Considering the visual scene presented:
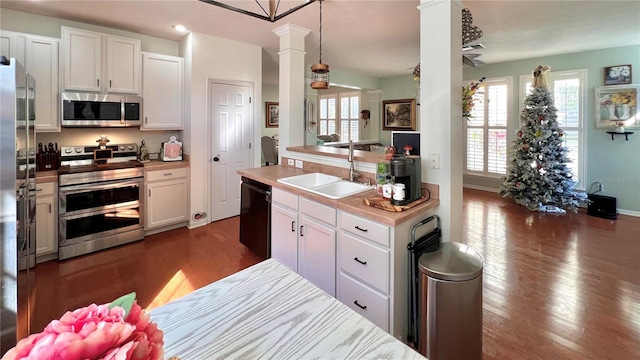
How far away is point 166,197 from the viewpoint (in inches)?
160

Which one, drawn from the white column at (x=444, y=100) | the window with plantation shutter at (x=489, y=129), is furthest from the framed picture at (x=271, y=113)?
the white column at (x=444, y=100)

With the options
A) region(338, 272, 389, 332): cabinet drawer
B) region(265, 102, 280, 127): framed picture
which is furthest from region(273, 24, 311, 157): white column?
region(265, 102, 280, 127): framed picture

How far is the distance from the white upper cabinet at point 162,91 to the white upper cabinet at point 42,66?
86 cm

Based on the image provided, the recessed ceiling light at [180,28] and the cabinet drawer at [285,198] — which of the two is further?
the recessed ceiling light at [180,28]

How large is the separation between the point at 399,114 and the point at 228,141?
15.6 feet

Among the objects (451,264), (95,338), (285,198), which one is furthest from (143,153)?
(95,338)

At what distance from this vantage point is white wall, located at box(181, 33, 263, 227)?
4.15 metres

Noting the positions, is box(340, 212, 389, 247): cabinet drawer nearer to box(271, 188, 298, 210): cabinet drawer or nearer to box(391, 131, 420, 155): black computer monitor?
box(271, 188, 298, 210): cabinet drawer

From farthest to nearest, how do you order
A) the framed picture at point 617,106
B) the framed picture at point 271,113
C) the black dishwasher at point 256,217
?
1. the framed picture at point 271,113
2. the framed picture at point 617,106
3. the black dishwasher at point 256,217

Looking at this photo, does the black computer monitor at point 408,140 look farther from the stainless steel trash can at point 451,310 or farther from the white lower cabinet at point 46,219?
the white lower cabinet at point 46,219

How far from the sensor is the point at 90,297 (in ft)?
8.50

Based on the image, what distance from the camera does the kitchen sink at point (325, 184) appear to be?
2570 millimetres

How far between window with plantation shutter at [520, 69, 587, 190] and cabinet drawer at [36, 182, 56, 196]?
724 cm

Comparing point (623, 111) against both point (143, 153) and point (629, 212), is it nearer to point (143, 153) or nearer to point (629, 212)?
point (629, 212)
